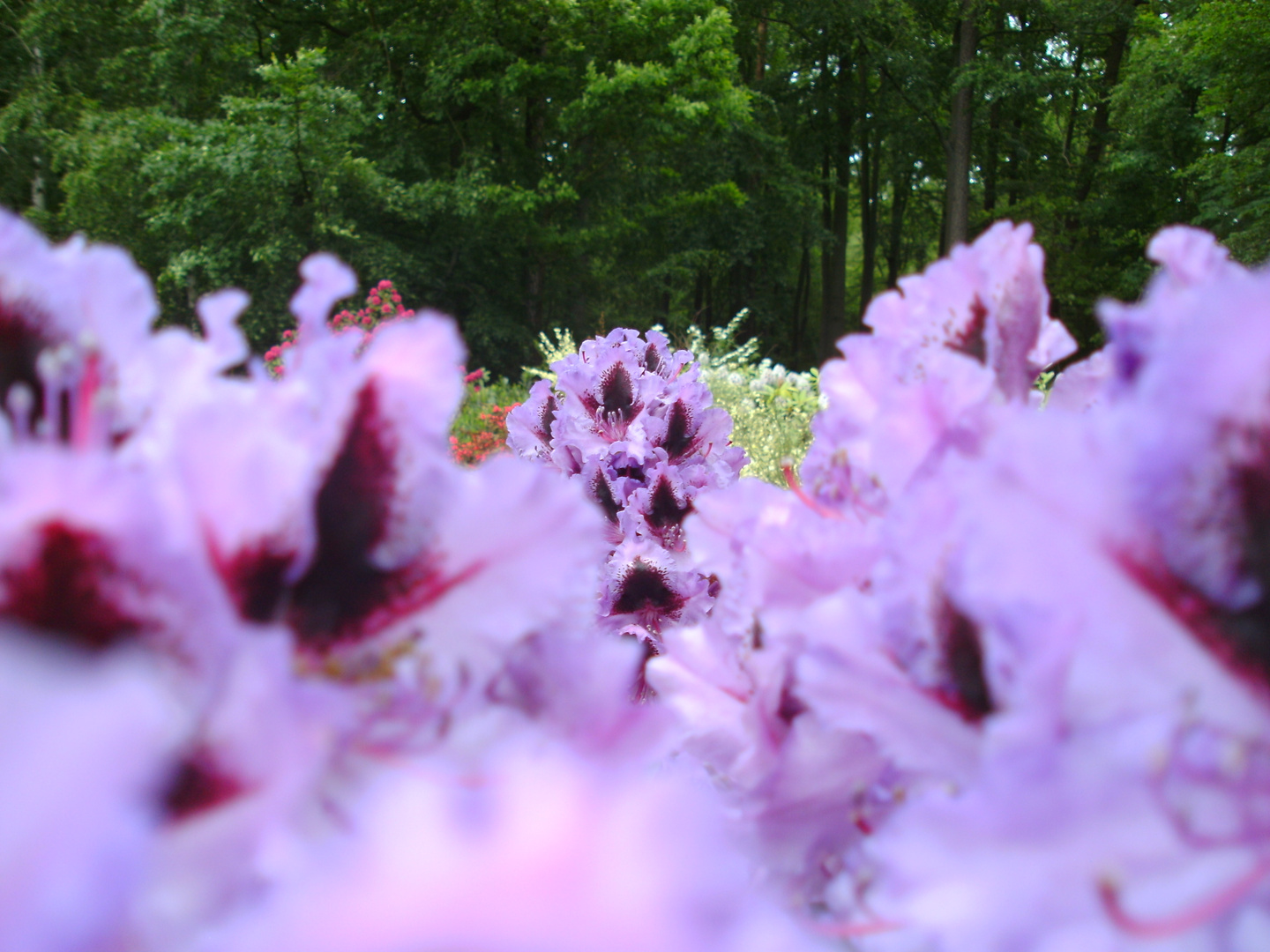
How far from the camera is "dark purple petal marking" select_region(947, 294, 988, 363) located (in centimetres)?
74

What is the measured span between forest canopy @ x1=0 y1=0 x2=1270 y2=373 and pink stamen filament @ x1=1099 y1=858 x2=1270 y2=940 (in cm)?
1497

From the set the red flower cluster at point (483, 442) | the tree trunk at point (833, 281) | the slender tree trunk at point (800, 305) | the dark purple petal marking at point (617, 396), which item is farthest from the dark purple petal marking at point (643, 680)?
the slender tree trunk at point (800, 305)

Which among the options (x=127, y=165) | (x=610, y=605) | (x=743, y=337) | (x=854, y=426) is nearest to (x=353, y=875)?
(x=854, y=426)

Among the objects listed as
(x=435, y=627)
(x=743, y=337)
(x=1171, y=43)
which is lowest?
(x=743, y=337)

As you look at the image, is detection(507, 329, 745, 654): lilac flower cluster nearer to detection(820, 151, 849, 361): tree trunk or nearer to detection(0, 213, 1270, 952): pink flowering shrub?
detection(0, 213, 1270, 952): pink flowering shrub

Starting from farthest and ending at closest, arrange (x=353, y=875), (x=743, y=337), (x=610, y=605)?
(x=743, y=337) < (x=610, y=605) < (x=353, y=875)

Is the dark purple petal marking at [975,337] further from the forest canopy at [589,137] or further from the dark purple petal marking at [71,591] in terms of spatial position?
the forest canopy at [589,137]

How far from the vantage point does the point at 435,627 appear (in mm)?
524

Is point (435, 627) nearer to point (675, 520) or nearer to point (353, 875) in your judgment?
point (353, 875)

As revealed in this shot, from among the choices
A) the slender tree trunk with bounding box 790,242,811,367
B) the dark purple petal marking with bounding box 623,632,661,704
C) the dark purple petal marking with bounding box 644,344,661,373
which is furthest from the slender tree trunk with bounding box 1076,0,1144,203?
the dark purple petal marking with bounding box 623,632,661,704

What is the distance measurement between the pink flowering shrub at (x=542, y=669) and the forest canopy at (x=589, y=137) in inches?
586

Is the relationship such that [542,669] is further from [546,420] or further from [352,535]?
[546,420]

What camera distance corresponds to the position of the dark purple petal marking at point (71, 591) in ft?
1.27

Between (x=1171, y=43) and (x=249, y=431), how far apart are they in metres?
20.7
